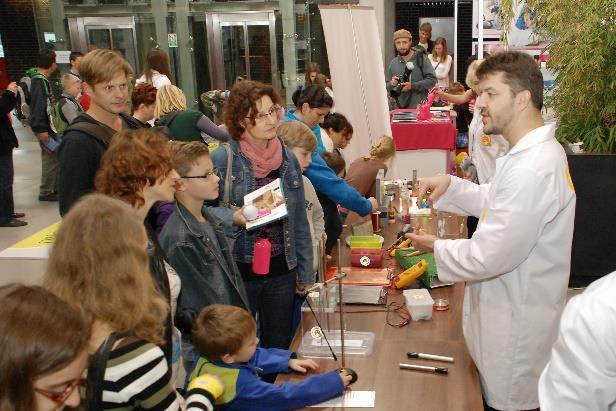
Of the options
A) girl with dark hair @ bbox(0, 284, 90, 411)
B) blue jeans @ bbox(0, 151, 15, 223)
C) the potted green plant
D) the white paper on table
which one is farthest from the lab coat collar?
blue jeans @ bbox(0, 151, 15, 223)

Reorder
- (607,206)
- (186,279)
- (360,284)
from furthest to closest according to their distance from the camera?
(607,206) < (360,284) < (186,279)

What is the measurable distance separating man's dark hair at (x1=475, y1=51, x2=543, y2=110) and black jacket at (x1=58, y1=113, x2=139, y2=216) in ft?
5.08

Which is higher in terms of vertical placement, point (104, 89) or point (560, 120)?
point (104, 89)

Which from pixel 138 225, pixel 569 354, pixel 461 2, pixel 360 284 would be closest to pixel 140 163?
pixel 138 225

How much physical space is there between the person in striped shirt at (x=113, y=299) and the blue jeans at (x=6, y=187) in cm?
531

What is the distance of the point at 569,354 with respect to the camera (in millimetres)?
1152

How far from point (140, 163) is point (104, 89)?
79 cm

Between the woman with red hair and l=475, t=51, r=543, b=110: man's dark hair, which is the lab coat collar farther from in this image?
the woman with red hair

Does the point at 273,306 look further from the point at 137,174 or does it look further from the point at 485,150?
the point at 485,150

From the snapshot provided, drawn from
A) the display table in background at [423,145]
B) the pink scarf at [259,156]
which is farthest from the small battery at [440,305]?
the display table in background at [423,145]

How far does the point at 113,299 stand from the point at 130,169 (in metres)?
0.64

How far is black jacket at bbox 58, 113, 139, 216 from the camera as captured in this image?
2404 millimetres

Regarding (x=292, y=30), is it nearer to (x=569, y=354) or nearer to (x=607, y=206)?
(x=607, y=206)

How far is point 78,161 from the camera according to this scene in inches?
95.3
